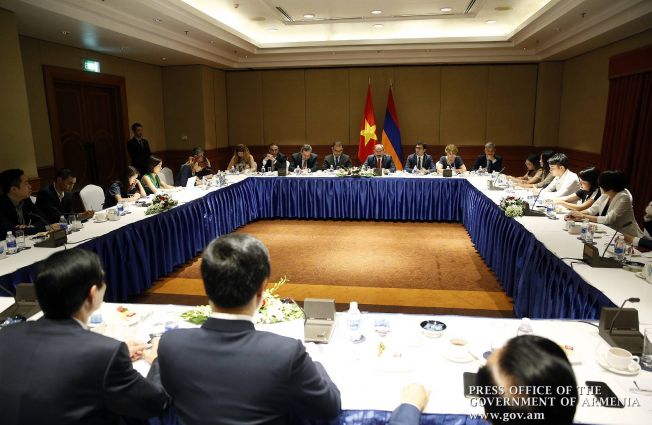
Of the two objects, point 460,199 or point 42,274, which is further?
point 460,199

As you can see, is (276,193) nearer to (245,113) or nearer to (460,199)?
(460,199)

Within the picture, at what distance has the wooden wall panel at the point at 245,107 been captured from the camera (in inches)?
396

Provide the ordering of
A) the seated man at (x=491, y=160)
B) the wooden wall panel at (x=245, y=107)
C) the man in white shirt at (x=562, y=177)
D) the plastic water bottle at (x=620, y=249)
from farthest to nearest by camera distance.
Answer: the wooden wall panel at (x=245, y=107) → the seated man at (x=491, y=160) → the man in white shirt at (x=562, y=177) → the plastic water bottle at (x=620, y=249)

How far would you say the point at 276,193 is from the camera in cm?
703

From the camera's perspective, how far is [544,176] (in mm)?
6199

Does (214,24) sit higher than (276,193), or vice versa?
(214,24)

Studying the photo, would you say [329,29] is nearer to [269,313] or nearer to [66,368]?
[269,313]

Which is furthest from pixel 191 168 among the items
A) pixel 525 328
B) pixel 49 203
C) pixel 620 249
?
pixel 525 328

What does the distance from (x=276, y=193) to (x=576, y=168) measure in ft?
18.1

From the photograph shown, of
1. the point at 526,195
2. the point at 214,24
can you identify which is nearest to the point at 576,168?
the point at 526,195

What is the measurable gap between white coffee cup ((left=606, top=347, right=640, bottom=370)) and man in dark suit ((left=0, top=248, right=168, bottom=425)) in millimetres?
1573

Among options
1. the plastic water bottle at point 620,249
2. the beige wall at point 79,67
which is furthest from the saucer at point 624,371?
the beige wall at point 79,67

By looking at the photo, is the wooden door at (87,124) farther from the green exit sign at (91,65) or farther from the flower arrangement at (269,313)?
the flower arrangement at (269,313)

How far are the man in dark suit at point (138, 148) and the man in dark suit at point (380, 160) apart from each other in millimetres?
3924
